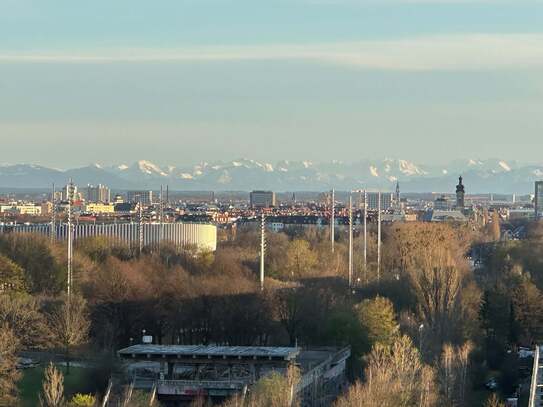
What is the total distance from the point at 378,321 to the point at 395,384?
46.2ft

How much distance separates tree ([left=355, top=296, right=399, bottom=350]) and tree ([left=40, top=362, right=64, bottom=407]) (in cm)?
1207

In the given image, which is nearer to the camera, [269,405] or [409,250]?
[269,405]

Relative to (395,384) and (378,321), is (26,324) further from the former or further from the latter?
(395,384)

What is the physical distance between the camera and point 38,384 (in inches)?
1604

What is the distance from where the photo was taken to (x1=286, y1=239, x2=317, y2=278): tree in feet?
250

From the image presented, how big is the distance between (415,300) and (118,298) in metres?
10.3

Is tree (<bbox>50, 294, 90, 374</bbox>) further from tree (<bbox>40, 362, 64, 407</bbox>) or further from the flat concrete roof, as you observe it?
tree (<bbox>40, 362, 64, 407</bbox>)

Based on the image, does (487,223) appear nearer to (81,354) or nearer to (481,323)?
(481,323)

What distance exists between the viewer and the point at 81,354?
45750 mm

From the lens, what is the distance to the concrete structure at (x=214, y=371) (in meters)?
39.8

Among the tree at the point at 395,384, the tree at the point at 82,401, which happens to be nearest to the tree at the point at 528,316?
the tree at the point at 395,384

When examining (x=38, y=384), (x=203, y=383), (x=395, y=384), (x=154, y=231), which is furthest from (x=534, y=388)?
(x=154, y=231)

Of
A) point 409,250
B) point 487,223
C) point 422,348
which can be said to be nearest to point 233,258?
point 409,250

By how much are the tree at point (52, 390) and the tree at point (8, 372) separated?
0.66 meters
